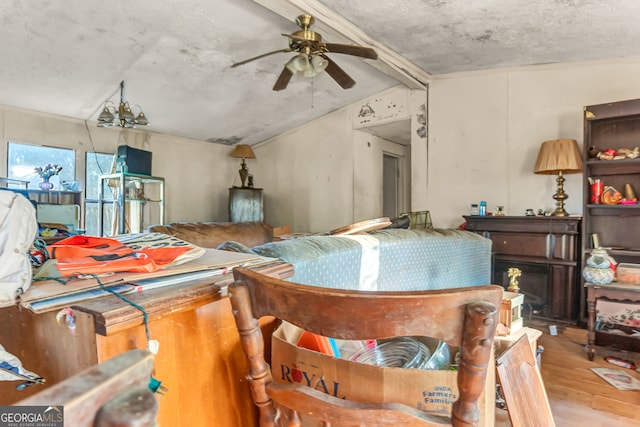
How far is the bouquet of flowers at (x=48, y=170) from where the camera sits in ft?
12.7

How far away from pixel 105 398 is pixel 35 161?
16.6ft

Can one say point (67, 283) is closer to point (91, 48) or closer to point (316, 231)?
point (91, 48)

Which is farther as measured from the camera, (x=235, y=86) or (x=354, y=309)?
(x=235, y=86)

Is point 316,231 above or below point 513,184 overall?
below

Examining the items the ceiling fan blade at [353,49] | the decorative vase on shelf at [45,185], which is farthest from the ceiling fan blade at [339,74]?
the decorative vase on shelf at [45,185]

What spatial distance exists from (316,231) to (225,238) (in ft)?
7.43

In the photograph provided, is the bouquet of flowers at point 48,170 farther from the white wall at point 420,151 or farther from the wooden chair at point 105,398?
the wooden chair at point 105,398

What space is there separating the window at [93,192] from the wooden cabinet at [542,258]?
4.79 metres

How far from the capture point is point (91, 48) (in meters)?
3.08

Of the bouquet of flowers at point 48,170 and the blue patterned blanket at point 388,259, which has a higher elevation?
the bouquet of flowers at point 48,170

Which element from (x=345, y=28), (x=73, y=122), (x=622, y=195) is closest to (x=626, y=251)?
(x=622, y=195)

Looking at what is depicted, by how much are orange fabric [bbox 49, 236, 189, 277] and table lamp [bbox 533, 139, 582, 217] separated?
3.47 m

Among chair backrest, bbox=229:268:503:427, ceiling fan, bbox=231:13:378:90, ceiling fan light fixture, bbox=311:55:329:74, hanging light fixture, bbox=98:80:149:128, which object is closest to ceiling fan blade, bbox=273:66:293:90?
ceiling fan, bbox=231:13:378:90

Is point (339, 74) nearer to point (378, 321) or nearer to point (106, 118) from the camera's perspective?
point (106, 118)
